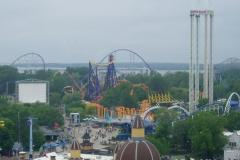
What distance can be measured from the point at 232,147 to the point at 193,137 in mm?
3363

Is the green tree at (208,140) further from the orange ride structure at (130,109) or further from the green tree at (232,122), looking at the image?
the orange ride structure at (130,109)

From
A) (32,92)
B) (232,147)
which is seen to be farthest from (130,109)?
(232,147)

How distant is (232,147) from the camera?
50219 mm

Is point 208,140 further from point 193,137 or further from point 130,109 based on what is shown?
point 130,109

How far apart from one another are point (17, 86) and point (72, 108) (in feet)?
27.3

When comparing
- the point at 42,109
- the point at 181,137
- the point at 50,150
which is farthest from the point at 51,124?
the point at 181,137

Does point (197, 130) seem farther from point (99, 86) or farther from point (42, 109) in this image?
point (99, 86)

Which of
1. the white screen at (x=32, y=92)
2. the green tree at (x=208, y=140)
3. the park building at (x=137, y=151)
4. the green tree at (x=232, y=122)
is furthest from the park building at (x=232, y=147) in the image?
the white screen at (x=32, y=92)

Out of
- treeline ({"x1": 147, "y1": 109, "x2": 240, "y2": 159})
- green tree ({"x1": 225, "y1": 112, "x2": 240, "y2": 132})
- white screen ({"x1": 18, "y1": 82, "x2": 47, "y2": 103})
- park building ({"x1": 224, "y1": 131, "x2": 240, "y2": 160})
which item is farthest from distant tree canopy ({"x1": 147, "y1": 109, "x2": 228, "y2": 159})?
white screen ({"x1": 18, "y1": 82, "x2": 47, "y2": 103})

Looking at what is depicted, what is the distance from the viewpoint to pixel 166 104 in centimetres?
8388

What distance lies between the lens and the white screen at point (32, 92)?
276 feet

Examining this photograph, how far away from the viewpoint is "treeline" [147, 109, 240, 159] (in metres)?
47.0

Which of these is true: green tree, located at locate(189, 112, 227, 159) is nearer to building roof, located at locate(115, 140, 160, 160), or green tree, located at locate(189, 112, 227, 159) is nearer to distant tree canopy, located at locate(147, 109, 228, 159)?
distant tree canopy, located at locate(147, 109, 228, 159)

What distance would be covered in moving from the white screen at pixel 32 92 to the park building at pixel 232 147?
34.5 metres
